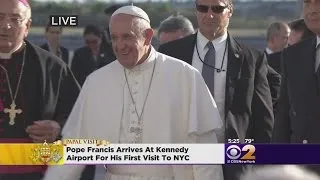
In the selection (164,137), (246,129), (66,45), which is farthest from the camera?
(66,45)

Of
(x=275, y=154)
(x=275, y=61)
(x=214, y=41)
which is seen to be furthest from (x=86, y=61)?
(x=275, y=154)

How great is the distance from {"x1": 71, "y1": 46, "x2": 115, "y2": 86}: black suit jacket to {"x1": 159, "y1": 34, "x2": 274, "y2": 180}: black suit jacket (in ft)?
2.24

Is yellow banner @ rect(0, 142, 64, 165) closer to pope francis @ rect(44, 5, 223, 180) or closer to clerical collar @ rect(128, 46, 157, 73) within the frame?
pope francis @ rect(44, 5, 223, 180)

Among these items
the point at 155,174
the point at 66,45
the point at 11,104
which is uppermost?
the point at 66,45

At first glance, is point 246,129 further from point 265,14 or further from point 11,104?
point 11,104

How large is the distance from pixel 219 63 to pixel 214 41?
122mm

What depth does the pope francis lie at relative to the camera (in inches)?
125

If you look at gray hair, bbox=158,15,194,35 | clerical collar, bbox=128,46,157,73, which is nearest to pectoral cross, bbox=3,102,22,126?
clerical collar, bbox=128,46,157,73

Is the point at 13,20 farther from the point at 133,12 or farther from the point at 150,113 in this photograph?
the point at 150,113

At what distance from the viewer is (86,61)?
15.4 feet

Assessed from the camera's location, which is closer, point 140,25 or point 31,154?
point 140,25

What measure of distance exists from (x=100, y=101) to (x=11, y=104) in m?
0.39

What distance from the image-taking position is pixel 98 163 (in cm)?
328

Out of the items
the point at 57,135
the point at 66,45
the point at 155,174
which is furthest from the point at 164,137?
the point at 66,45
